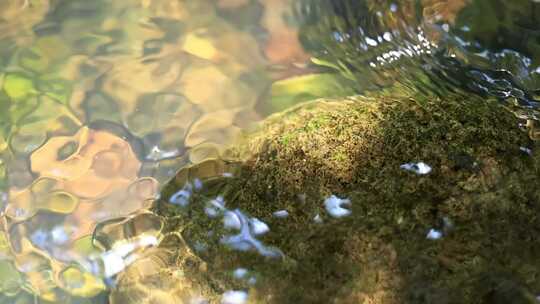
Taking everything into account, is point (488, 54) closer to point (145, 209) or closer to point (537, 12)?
point (537, 12)

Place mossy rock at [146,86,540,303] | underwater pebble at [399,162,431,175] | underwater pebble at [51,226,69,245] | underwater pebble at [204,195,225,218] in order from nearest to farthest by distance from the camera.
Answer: mossy rock at [146,86,540,303]
underwater pebble at [399,162,431,175]
underwater pebble at [204,195,225,218]
underwater pebble at [51,226,69,245]

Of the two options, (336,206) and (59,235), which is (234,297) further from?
(59,235)

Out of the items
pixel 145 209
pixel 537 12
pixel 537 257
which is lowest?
pixel 145 209

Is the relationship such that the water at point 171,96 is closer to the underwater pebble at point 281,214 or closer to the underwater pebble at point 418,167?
the underwater pebble at point 281,214

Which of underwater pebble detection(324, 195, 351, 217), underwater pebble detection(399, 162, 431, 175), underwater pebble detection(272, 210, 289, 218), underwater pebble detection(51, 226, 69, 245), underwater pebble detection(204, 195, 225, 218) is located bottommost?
underwater pebble detection(51, 226, 69, 245)

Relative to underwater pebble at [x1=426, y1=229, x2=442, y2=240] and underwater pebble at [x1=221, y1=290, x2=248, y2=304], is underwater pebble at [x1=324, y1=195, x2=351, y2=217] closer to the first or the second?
underwater pebble at [x1=426, y1=229, x2=442, y2=240]

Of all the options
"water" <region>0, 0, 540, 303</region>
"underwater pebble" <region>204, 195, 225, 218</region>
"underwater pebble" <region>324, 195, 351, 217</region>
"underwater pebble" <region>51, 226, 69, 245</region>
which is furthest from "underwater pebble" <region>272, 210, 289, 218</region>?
"underwater pebble" <region>51, 226, 69, 245</region>

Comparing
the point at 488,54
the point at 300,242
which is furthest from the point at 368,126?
the point at 488,54
